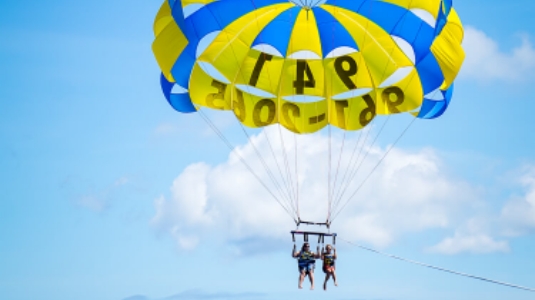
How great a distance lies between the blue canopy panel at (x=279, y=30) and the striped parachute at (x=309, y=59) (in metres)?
0.02

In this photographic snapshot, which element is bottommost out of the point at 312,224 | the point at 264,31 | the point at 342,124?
the point at 312,224

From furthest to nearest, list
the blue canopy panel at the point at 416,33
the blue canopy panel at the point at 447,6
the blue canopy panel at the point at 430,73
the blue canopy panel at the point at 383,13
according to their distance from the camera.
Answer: the blue canopy panel at the point at 430,73, the blue canopy panel at the point at 383,13, the blue canopy panel at the point at 416,33, the blue canopy panel at the point at 447,6

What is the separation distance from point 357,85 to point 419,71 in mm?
1452

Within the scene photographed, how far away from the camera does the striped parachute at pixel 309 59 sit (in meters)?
19.1

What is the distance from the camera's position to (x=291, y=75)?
20.0 metres

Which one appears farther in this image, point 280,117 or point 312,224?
point 280,117

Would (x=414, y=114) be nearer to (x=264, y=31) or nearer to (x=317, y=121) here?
(x=317, y=121)

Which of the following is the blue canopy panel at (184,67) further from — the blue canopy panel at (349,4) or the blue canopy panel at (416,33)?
the blue canopy panel at (416,33)

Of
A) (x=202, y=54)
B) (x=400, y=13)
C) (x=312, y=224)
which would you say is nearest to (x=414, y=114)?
(x=400, y=13)

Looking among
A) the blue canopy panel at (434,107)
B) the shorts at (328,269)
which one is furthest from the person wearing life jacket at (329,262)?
the blue canopy panel at (434,107)

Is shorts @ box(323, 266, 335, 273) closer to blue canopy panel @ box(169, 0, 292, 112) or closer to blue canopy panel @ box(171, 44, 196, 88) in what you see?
blue canopy panel @ box(171, 44, 196, 88)

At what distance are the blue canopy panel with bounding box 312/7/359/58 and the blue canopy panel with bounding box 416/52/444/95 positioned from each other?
154 cm

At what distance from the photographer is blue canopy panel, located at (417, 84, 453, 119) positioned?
19922 millimetres

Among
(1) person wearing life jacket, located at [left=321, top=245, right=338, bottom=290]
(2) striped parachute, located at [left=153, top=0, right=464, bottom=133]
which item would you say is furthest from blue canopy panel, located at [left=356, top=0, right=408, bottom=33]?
(1) person wearing life jacket, located at [left=321, top=245, right=338, bottom=290]
